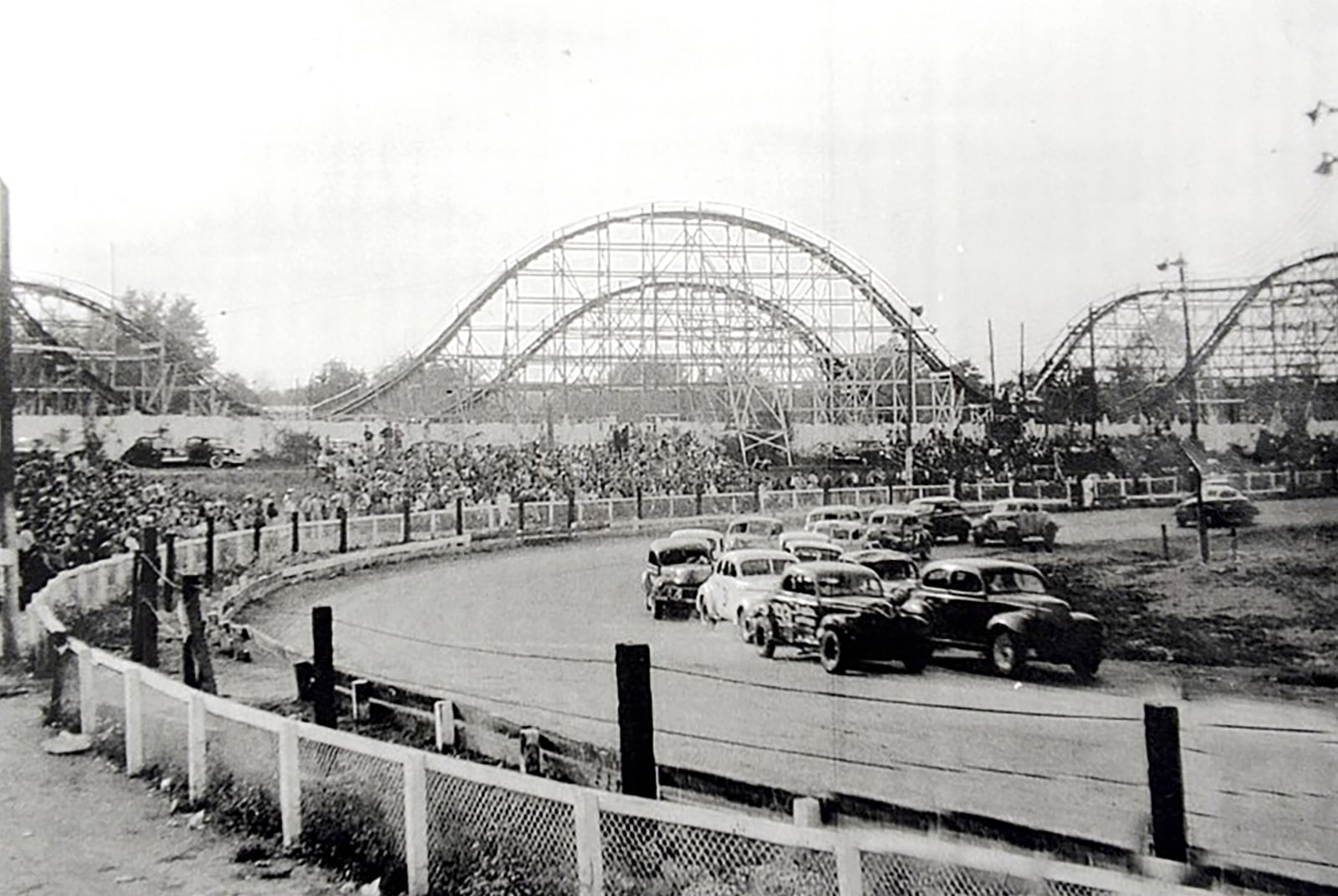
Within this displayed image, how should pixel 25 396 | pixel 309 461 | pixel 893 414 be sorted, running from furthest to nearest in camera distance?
pixel 25 396
pixel 309 461
pixel 893 414

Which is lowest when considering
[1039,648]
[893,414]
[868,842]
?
[868,842]

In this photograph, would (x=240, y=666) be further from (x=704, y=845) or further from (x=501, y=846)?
(x=704, y=845)

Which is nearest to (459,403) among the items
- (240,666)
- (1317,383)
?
(240,666)

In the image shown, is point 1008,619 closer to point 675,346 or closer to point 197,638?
point 675,346

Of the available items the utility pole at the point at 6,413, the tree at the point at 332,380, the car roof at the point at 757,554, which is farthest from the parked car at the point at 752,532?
the utility pole at the point at 6,413

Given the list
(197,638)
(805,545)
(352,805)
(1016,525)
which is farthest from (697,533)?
(197,638)

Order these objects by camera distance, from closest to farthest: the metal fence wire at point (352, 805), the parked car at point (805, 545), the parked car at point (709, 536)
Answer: the metal fence wire at point (352, 805) < the parked car at point (805, 545) < the parked car at point (709, 536)

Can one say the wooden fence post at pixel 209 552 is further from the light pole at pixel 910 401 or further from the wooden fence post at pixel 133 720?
the light pole at pixel 910 401
